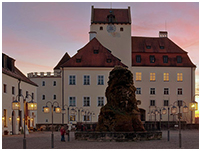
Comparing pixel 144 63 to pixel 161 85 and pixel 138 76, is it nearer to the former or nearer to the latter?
pixel 138 76

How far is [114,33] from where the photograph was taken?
75000 millimetres

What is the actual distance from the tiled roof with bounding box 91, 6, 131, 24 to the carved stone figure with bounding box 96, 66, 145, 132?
41302 mm

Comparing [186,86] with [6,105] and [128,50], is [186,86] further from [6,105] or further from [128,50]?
[6,105]

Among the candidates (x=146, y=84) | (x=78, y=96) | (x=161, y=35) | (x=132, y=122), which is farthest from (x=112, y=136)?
(x=161, y=35)

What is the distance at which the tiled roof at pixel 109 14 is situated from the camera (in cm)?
7523

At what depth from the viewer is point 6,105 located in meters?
45.2

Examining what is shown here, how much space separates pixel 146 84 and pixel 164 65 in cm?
489

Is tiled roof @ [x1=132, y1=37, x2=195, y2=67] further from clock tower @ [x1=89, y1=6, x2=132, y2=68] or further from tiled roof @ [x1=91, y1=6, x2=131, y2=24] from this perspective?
tiled roof @ [x1=91, y1=6, x2=131, y2=24]

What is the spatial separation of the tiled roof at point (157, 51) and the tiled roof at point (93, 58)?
26.4 ft

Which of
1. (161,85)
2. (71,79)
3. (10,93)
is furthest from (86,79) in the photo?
(10,93)

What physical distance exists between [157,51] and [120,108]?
147 ft

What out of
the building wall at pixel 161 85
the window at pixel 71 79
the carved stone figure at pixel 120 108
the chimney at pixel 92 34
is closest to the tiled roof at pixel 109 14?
the chimney at pixel 92 34

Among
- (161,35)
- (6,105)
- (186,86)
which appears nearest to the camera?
(6,105)

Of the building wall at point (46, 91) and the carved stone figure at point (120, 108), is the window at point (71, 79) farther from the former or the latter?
the carved stone figure at point (120, 108)
